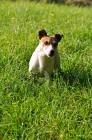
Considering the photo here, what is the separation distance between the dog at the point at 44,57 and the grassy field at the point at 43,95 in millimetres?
125

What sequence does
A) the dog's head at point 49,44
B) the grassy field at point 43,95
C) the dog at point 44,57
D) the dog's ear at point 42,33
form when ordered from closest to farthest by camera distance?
the grassy field at point 43,95
the dog's head at point 49,44
the dog at point 44,57
the dog's ear at point 42,33

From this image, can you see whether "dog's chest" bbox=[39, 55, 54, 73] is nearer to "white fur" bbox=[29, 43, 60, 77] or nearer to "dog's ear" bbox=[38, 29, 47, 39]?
"white fur" bbox=[29, 43, 60, 77]

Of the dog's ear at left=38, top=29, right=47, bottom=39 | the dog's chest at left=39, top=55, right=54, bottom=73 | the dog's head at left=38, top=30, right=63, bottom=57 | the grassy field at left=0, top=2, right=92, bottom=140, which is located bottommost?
the grassy field at left=0, top=2, right=92, bottom=140

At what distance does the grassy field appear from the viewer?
3.03m

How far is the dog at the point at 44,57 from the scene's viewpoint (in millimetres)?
3898

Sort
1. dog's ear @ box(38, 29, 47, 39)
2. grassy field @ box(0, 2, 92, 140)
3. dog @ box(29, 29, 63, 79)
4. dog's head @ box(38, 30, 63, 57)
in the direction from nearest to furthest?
→ grassy field @ box(0, 2, 92, 140) < dog's head @ box(38, 30, 63, 57) < dog @ box(29, 29, 63, 79) < dog's ear @ box(38, 29, 47, 39)

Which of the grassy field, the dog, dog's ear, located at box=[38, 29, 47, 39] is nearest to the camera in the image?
the grassy field

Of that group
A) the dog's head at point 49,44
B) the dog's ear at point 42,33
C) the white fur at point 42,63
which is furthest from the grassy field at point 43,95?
the dog's ear at point 42,33

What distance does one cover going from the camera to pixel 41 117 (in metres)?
3.21

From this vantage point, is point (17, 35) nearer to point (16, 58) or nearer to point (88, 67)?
point (16, 58)

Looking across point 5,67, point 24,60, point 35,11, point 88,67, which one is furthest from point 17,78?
point 35,11

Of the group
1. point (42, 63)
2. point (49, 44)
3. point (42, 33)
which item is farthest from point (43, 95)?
point (42, 33)

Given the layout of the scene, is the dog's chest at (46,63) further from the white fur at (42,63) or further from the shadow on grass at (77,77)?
the shadow on grass at (77,77)

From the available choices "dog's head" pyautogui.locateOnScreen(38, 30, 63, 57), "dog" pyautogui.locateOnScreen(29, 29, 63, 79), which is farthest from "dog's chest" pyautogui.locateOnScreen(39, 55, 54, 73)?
"dog's head" pyautogui.locateOnScreen(38, 30, 63, 57)
